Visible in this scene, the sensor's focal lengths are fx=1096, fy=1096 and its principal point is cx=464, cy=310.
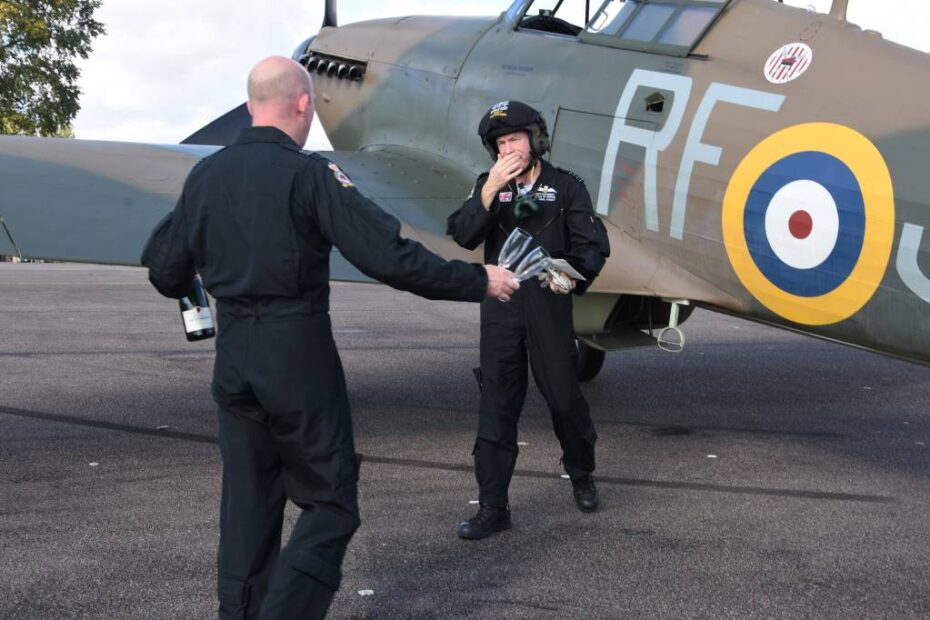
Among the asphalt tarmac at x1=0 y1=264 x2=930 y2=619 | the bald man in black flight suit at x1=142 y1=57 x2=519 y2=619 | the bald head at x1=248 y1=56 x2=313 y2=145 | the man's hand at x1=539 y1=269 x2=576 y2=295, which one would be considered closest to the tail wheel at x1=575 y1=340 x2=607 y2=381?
the asphalt tarmac at x1=0 y1=264 x2=930 y2=619

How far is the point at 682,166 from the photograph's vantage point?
5.83 m

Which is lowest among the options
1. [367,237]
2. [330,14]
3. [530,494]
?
[530,494]

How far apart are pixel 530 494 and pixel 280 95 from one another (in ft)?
9.69

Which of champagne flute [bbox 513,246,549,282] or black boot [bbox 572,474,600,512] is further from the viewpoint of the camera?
black boot [bbox 572,474,600,512]

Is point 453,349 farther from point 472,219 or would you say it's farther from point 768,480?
point 472,219

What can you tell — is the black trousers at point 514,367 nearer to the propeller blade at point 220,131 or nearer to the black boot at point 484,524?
the black boot at point 484,524

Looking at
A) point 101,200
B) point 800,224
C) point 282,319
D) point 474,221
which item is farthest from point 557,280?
point 101,200

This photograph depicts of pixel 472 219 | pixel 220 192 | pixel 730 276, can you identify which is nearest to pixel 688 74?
pixel 730 276

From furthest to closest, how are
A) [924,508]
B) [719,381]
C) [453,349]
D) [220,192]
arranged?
[453,349]
[719,381]
[924,508]
[220,192]

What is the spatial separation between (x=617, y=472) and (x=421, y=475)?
3.54ft

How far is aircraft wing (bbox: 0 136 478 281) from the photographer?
6.02 m

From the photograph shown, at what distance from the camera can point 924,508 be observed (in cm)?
539

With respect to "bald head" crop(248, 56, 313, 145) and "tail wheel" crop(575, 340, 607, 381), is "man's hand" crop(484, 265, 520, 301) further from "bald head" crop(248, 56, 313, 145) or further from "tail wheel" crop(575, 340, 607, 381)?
"tail wheel" crop(575, 340, 607, 381)

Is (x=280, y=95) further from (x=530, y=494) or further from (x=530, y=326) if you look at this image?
(x=530, y=494)
